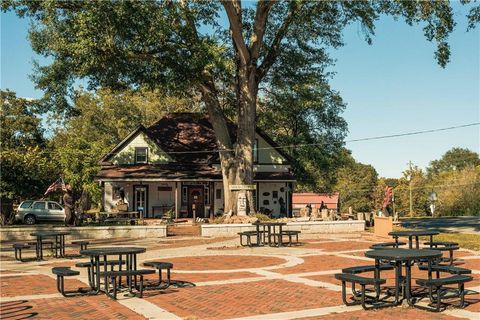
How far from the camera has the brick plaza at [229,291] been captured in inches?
339

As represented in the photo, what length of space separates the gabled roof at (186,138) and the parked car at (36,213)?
490 centimetres

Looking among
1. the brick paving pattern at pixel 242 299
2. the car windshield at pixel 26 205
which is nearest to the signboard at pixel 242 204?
the car windshield at pixel 26 205

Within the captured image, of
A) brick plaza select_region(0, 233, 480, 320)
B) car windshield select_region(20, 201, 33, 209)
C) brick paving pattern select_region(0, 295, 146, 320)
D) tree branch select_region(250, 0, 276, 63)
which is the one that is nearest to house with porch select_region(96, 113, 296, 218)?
car windshield select_region(20, 201, 33, 209)

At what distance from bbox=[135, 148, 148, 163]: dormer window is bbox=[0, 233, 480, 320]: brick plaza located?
792 inches

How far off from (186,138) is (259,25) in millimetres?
14394

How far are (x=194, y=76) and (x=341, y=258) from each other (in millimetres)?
14634

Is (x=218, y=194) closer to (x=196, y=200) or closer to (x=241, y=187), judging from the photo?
(x=196, y=200)

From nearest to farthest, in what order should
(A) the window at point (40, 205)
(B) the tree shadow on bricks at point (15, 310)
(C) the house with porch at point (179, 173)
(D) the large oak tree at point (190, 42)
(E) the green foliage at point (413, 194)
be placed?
(B) the tree shadow on bricks at point (15, 310) → (D) the large oak tree at point (190, 42) → (A) the window at point (40, 205) → (C) the house with porch at point (179, 173) → (E) the green foliage at point (413, 194)

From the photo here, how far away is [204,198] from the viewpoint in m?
38.1

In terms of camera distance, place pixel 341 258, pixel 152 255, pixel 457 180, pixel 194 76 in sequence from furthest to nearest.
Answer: pixel 457 180, pixel 194 76, pixel 152 255, pixel 341 258

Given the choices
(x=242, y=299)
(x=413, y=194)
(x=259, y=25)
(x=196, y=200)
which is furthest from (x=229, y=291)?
(x=413, y=194)

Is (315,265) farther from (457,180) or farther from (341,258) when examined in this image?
(457,180)

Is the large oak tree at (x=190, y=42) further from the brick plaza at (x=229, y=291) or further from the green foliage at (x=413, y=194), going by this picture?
the green foliage at (x=413, y=194)

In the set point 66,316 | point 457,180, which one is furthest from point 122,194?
point 457,180
